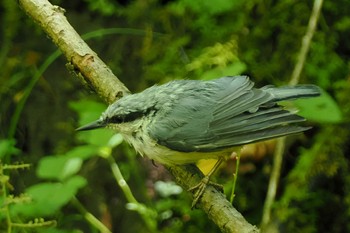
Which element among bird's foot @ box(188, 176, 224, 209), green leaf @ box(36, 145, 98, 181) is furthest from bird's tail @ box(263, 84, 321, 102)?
green leaf @ box(36, 145, 98, 181)

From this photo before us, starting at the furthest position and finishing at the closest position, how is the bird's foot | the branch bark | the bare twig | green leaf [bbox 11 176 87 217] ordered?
the bare twig < green leaf [bbox 11 176 87 217] < the branch bark < the bird's foot

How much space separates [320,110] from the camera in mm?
3283

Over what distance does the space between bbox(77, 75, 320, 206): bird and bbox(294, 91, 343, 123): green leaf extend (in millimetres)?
428

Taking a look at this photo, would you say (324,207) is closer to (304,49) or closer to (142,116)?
(304,49)

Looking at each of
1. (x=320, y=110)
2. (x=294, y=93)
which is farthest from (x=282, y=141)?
(x=294, y=93)

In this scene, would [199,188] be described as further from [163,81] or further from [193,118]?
[163,81]

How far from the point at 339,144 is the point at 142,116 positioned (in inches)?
50.6

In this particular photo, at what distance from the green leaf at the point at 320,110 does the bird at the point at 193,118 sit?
0.43m

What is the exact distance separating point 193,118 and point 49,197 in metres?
0.78

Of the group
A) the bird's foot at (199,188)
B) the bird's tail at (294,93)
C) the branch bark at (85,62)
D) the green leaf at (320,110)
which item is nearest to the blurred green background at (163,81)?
the green leaf at (320,110)

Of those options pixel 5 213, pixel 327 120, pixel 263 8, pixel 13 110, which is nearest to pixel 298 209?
pixel 327 120

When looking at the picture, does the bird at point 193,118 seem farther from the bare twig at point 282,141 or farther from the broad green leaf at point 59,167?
the bare twig at point 282,141

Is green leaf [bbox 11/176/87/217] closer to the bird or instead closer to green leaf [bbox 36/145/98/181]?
green leaf [bbox 36/145/98/181]

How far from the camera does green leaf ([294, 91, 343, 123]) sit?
324 cm
